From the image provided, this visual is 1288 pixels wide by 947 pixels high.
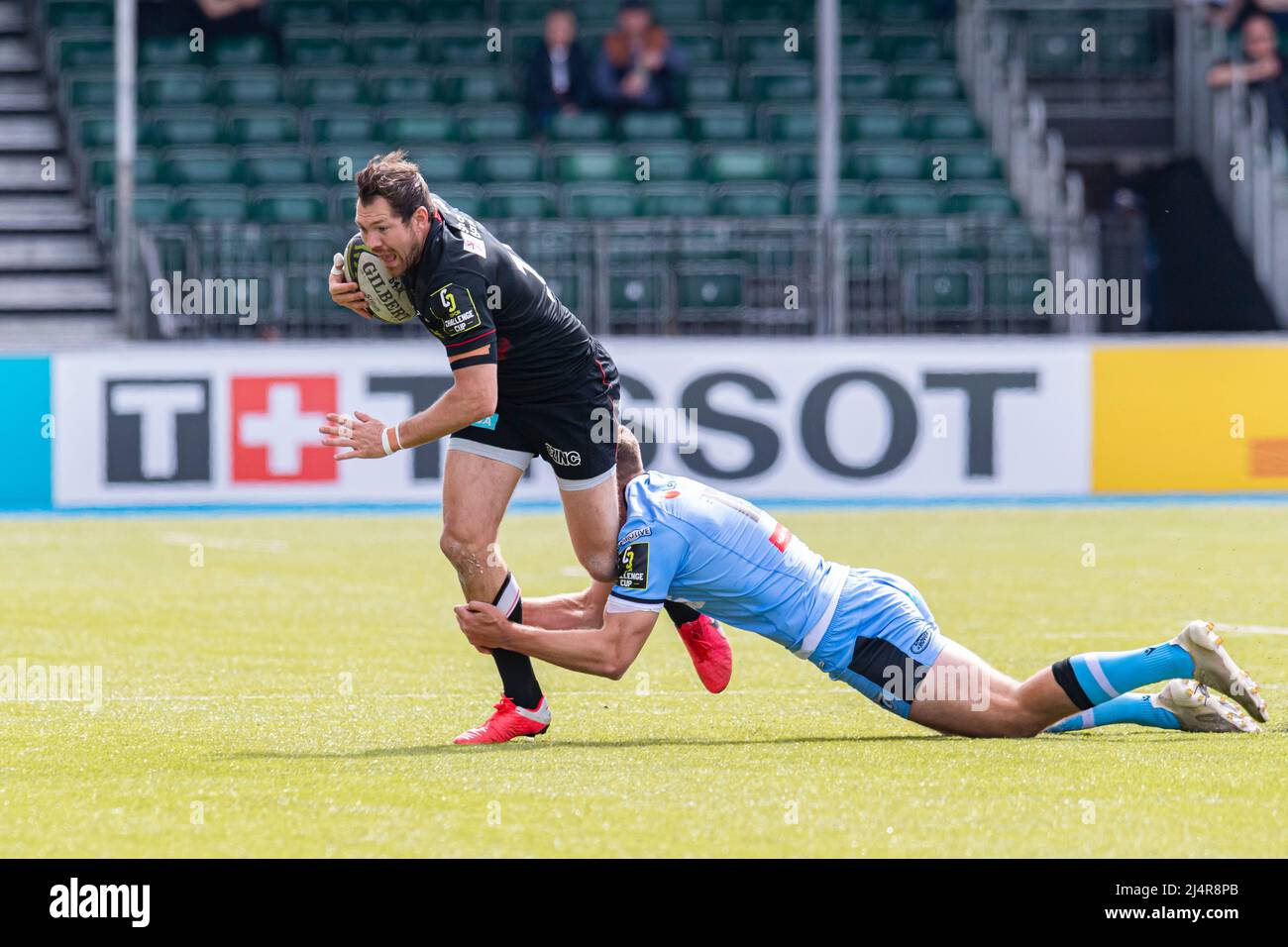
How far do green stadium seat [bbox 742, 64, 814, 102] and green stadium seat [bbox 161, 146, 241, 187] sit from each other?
6116mm

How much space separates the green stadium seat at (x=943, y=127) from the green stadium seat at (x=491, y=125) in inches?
178

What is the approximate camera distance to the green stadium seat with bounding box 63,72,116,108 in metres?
22.3

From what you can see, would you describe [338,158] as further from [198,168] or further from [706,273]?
[706,273]

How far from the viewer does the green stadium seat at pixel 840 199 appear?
2127cm

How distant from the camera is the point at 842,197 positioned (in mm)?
21547

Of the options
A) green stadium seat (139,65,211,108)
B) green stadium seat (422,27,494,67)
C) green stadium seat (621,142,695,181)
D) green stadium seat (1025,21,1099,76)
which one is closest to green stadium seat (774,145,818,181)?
green stadium seat (621,142,695,181)

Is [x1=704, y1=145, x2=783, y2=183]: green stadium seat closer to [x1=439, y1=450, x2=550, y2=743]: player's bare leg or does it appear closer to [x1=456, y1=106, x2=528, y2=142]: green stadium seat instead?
[x1=456, y1=106, x2=528, y2=142]: green stadium seat

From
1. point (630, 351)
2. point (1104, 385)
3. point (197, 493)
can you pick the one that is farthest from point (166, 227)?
point (1104, 385)

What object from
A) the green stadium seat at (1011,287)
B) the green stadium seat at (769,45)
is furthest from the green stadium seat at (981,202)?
the green stadium seat at (769,45)

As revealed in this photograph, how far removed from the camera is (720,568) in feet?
22.2

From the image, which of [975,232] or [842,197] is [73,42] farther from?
[975,232]

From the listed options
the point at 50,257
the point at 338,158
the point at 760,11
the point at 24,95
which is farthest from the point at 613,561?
the point at 24,95

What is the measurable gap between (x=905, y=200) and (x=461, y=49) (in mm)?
5898
